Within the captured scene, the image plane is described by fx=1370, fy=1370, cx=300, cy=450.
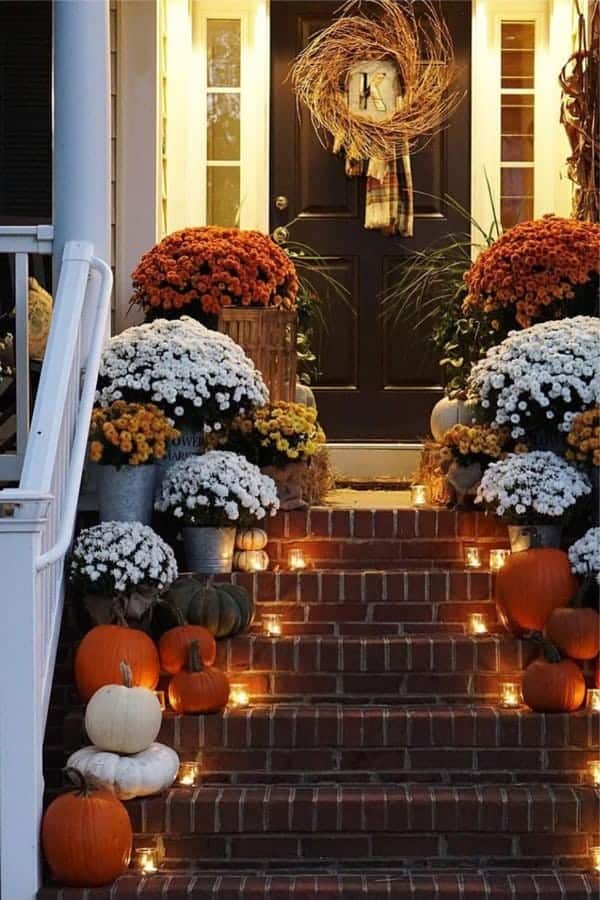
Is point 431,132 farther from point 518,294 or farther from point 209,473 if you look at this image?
point 209,473

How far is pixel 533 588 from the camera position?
467 cm

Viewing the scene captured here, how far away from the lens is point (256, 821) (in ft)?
13.2

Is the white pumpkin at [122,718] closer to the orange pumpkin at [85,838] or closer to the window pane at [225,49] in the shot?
the orange pumpkin at [85,838]

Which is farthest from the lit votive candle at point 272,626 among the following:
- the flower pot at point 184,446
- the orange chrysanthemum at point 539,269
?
the orange chrysanthemum at point 539,269

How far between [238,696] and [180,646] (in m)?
0.27

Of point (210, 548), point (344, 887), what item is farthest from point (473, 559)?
point (344, 887)

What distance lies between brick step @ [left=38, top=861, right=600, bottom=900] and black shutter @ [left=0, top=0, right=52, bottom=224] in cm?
361

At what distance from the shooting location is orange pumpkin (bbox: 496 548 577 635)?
4664mm

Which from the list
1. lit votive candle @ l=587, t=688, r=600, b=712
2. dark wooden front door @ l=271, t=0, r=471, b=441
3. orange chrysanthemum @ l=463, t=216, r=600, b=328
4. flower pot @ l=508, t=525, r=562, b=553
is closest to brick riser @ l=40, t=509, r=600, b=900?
lit votive candle @ l=587, t=688, r=600, b=712

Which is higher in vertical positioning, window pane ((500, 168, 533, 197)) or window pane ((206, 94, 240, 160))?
window pane ((206, 94, 240, 160))

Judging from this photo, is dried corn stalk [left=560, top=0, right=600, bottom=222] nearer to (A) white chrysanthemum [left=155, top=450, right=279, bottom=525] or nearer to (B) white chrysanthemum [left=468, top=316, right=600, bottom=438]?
(B) white chrysanthemum [left=468, top=316, right=600, bottom=438]

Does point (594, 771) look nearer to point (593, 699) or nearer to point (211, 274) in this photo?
point (593, 699)

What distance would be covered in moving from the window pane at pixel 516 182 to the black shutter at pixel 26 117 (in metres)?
2.24

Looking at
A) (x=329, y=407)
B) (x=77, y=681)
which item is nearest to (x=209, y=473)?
(x=77, y=681)
